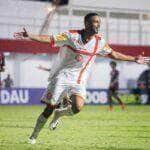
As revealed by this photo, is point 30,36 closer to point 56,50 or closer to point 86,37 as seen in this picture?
point 86,37

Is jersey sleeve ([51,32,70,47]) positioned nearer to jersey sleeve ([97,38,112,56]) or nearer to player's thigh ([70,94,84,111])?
jersey sleeve ([97,38,112,56])

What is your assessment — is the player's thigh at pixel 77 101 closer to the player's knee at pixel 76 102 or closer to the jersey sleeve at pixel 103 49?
the player's knee at pixel 76 102

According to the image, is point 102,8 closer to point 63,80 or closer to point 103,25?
point 103,25

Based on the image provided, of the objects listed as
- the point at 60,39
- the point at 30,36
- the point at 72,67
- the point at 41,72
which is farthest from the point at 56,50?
the point at 30,36

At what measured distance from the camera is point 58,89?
12.5m

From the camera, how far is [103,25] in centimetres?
4444

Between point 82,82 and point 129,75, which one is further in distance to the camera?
point 129,75

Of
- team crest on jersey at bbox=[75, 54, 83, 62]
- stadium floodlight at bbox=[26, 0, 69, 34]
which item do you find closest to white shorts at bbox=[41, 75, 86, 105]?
team crest on jersey at bbox=[75, 54, 83, 62]

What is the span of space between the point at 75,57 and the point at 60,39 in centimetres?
43

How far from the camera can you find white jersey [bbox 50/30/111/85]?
Result: 12.4m

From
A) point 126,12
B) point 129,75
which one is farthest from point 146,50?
point 126,12

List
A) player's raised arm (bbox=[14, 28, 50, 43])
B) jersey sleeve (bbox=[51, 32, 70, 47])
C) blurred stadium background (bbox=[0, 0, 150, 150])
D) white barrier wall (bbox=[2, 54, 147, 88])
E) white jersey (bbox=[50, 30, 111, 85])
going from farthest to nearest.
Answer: white barrier wall (bbox=[2, 54, 147, 88])
blurred stadium background (bbox=[0, 0, 150, 150])
white jersey (bbox=[50, 30, 111, 85])
jersey sleeve (bbox=[51, 32, 70, 47])
player's raised arm (bbox=[14, 28, 50, 43])

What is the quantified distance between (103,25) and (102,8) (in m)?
2.23

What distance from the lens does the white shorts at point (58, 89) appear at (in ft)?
40.9
